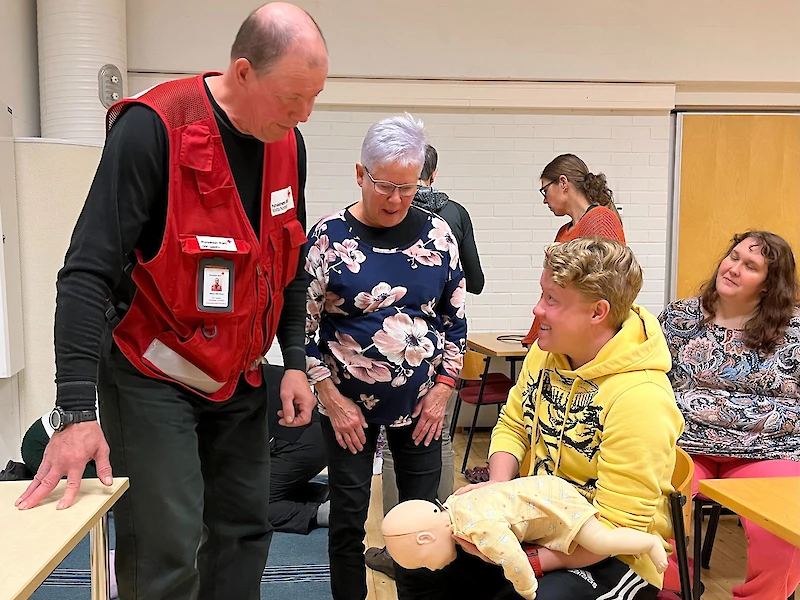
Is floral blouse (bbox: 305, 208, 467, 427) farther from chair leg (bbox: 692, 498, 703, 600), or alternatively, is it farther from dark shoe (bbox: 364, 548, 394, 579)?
dark shoe (bbox: 364, 548, 394, 579)

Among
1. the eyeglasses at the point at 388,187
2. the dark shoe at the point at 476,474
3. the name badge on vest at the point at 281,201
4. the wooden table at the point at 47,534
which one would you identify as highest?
the eyeglasses at the point at 388,187

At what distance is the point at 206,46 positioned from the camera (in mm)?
4363

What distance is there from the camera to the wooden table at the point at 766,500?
1179 mm

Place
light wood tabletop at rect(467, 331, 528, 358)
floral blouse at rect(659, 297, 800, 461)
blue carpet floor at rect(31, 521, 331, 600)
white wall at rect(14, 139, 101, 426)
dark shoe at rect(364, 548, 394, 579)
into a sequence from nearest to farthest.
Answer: floral blouse at rect(659, 297, 800, 461), blue carpet floor at rect(31, 521, 331, 600), dark shoe at rect(364, 548, 394, 579), white wall at rect(14, 139, 101, 426), light wood tabletop at rect(467, 331, 528, 358)

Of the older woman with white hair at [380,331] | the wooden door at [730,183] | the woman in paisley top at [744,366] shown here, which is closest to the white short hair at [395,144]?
the older woman with white hair at [380,331]

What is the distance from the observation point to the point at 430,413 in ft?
5.97

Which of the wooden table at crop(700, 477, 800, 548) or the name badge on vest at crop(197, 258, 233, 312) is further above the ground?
the name badge on vest at crop(197, 258, 233, 312)

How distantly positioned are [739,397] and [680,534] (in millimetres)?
1051

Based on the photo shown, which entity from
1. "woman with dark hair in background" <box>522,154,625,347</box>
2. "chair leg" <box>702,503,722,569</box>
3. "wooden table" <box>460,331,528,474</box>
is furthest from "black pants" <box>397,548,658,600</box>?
"wooden table" <box>460,331,528,474</box>

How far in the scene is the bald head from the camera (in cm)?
113

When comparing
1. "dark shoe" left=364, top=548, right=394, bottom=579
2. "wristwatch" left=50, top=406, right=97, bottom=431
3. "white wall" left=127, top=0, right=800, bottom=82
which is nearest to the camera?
"wristwatch" left=50, top=406, right=97, bottom=431

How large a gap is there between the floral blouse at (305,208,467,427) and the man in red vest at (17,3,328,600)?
1.23 ft

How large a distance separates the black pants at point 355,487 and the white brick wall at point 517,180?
2852 millimetres

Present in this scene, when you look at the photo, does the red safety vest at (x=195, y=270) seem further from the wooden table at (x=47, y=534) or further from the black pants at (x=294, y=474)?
the black pants at (x=294, y=474)
